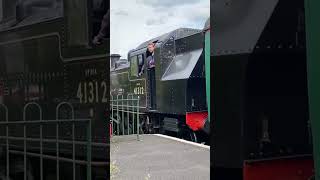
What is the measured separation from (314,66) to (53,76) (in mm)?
1324

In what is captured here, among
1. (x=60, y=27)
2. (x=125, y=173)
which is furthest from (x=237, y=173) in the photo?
(x=125, y=173)

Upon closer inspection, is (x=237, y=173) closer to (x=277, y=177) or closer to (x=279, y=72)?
(x=277, y=177)

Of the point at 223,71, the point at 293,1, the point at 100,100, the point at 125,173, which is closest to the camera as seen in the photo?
the point at 293,1

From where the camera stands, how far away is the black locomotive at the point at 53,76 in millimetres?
2072

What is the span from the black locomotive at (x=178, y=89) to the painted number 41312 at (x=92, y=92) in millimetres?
5723

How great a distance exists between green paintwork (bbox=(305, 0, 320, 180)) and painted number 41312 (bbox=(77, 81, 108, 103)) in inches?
38.0

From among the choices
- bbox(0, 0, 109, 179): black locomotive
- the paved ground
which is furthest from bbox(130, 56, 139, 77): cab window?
bbox(0, 0, 109, 179): black locomotive

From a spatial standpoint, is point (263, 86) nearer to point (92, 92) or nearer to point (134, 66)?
point (92, 92)

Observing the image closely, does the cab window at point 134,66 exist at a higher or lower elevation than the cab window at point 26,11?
higher

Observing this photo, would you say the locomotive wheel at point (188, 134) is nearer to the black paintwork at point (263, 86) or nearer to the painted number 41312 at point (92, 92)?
the painted number 41312 at point (92, 92)

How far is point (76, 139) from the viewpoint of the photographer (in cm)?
219

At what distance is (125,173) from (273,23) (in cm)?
368

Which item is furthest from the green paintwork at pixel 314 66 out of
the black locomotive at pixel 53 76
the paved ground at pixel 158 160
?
the paved ground at pixel 158 160

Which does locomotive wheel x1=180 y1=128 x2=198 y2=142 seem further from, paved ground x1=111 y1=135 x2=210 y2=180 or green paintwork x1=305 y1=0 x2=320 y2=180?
green paintwork x1=305 y1=0 x2=320 y2=180
